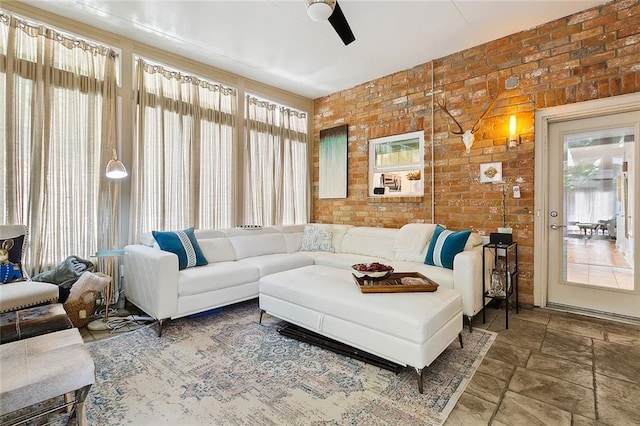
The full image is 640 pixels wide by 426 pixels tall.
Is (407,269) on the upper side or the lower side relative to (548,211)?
A: lower

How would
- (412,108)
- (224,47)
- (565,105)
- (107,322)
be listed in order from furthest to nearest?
(412,108) → (224,47) → (565,105) → (107,322)

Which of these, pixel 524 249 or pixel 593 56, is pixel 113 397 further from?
pixel 593 56

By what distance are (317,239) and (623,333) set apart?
Answer: 11.1 ft

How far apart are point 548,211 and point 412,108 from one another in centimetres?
211

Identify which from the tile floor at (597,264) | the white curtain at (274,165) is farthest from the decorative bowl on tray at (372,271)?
the white curtain at (274,165)

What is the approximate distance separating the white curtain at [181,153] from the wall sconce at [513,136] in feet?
11.7

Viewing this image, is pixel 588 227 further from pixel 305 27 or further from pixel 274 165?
pixel 274 165

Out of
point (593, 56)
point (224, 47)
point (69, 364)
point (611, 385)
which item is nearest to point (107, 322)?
point (69, 364)

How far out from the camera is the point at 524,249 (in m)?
3.37

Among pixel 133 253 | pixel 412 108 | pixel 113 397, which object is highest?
pixel 412 108

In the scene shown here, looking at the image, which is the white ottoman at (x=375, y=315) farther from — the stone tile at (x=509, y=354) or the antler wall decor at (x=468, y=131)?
the antler wall decor at (x=468, y=131)

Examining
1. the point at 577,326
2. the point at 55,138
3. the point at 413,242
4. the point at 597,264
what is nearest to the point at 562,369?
the point at 577,326

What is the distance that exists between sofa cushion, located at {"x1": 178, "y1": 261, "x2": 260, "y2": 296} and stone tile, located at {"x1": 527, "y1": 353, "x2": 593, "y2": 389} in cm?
263

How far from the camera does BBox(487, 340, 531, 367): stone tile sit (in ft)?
7.32
